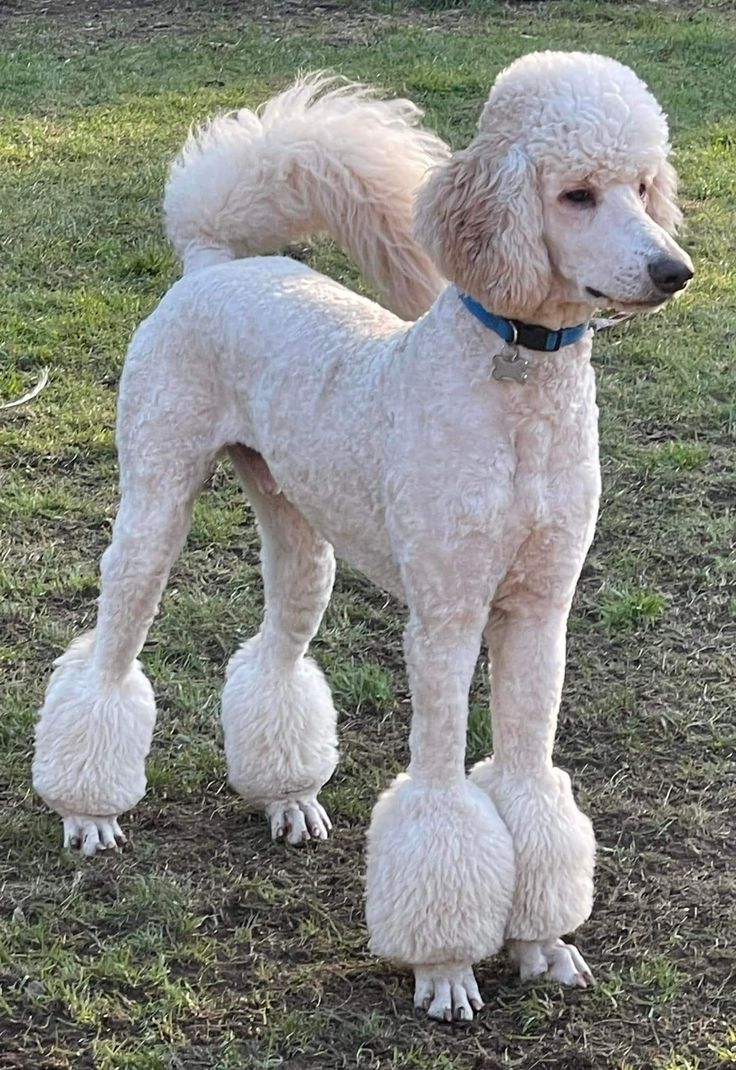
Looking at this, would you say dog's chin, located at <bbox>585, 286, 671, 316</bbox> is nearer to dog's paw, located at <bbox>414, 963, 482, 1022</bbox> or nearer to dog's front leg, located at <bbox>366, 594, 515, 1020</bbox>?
dog's front leg, located at <bbox>366, 594, 515, 1020</bbox>

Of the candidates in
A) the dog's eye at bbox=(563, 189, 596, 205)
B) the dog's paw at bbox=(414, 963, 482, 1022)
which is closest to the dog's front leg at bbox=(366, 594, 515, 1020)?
the dog's paw at bbox=(414, 963, 482, 1022)

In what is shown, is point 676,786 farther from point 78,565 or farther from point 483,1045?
point 78,565

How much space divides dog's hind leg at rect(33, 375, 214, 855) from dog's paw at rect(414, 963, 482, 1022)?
2.88 ft

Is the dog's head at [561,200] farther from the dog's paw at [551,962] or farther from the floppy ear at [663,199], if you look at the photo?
the dog's paw at [551,962]

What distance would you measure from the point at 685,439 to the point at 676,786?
78.2 inches

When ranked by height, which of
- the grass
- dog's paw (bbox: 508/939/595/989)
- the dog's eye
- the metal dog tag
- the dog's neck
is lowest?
the grass

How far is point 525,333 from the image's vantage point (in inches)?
98.3

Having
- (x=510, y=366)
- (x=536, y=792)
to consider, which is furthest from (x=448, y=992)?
(x=510, y=366)

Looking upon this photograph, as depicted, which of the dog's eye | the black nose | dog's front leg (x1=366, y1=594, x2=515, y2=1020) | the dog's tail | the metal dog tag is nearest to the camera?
the black nose

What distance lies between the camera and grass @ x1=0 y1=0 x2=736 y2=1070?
9.21 feet

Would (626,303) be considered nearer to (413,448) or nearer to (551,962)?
(413,448)

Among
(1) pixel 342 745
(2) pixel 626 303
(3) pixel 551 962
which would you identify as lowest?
(1) pixel 342 745

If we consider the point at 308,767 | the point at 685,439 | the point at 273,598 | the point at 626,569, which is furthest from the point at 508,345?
the point at 685,439

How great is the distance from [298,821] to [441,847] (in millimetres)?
A: 762
